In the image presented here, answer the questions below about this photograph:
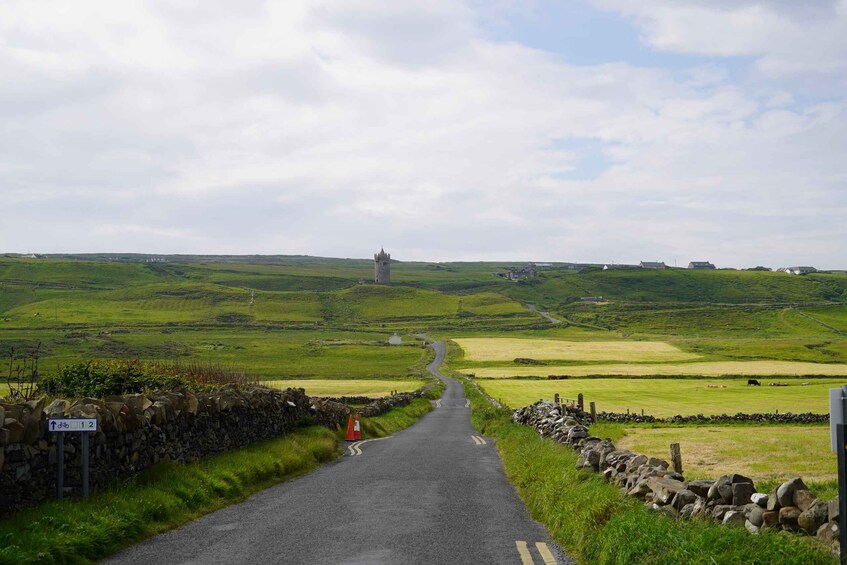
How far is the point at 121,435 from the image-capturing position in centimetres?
1555

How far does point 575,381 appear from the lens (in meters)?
93.7

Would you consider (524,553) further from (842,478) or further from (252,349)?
(252,349)

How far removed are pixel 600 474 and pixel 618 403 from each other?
50.4 meters

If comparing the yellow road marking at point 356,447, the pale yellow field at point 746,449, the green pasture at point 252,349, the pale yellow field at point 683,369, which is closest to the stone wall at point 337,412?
the yellow road marking at point 356,447

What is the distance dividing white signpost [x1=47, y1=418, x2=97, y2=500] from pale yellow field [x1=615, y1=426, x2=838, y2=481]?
50.7 ft

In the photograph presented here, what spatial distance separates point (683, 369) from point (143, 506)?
3987 inches

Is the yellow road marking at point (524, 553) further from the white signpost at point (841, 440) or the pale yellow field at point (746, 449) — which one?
the pale yellow field at point (746, 449)

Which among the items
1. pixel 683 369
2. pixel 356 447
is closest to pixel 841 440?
pixel 356 447

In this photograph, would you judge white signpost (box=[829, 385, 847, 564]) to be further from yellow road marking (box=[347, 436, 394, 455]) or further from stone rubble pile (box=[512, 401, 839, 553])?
yellow road marking (box=[347, 436, 394, 455])

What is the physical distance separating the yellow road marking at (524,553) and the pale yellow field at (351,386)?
6246 centimetres

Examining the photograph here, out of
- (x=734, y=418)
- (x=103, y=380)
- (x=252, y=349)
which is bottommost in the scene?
(x=252, y=349)

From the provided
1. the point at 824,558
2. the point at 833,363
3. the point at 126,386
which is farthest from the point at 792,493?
the point at 833,363

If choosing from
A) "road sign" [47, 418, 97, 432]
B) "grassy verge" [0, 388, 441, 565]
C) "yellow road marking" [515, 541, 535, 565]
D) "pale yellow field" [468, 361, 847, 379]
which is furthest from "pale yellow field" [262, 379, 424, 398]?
"yellow road marking" [515, 541, 535, 565]

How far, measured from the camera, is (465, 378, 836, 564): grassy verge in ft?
30.3
